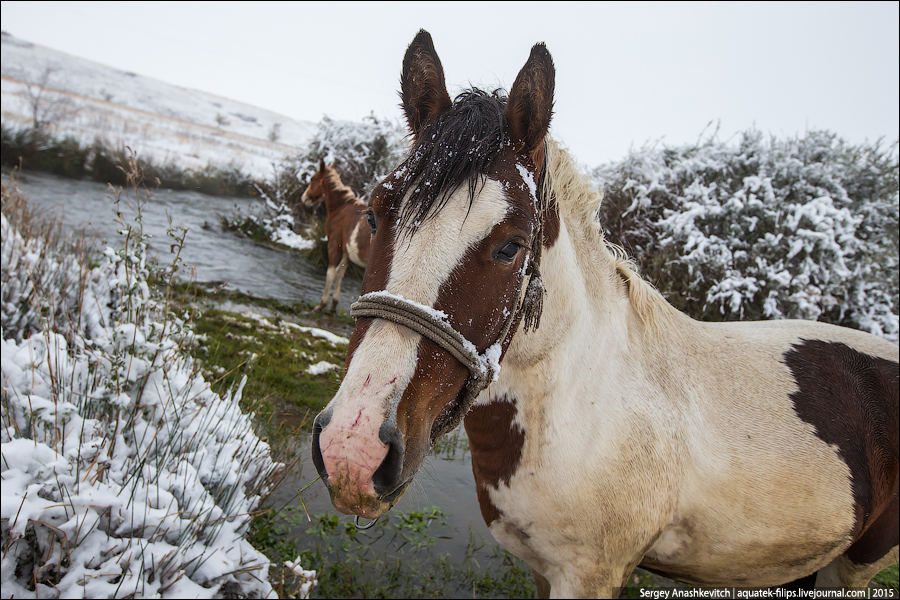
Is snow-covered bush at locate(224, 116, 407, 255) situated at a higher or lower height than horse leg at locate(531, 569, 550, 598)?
higher

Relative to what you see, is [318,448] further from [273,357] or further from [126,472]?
[273,357]

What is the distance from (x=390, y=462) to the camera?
3.18ft

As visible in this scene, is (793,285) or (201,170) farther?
(201,170)

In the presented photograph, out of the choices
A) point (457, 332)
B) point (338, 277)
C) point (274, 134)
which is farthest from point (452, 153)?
point (274, 134)

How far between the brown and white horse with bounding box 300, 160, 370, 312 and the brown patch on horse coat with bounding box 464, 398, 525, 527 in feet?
21.5

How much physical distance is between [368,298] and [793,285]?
8205mm

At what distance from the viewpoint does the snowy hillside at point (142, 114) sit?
2292 cm

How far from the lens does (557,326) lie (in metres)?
1.55

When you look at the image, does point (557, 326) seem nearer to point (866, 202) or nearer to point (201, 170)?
point (866, 202)

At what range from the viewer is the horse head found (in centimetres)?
97

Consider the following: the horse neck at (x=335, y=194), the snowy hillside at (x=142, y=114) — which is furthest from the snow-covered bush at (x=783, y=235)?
the snowy hillside at (x=142, y=114)

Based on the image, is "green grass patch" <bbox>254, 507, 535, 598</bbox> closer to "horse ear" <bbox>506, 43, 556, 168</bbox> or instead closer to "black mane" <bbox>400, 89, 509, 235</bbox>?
"black mane" <bbox>400, 89, 509, 235</bbox>

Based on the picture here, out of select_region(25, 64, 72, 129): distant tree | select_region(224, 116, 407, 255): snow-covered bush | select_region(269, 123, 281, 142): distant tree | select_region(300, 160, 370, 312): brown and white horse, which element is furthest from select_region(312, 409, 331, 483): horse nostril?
select_region(269, 123, 281, 142): distant tree

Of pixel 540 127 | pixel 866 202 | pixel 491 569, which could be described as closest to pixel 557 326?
pixel 540 127
